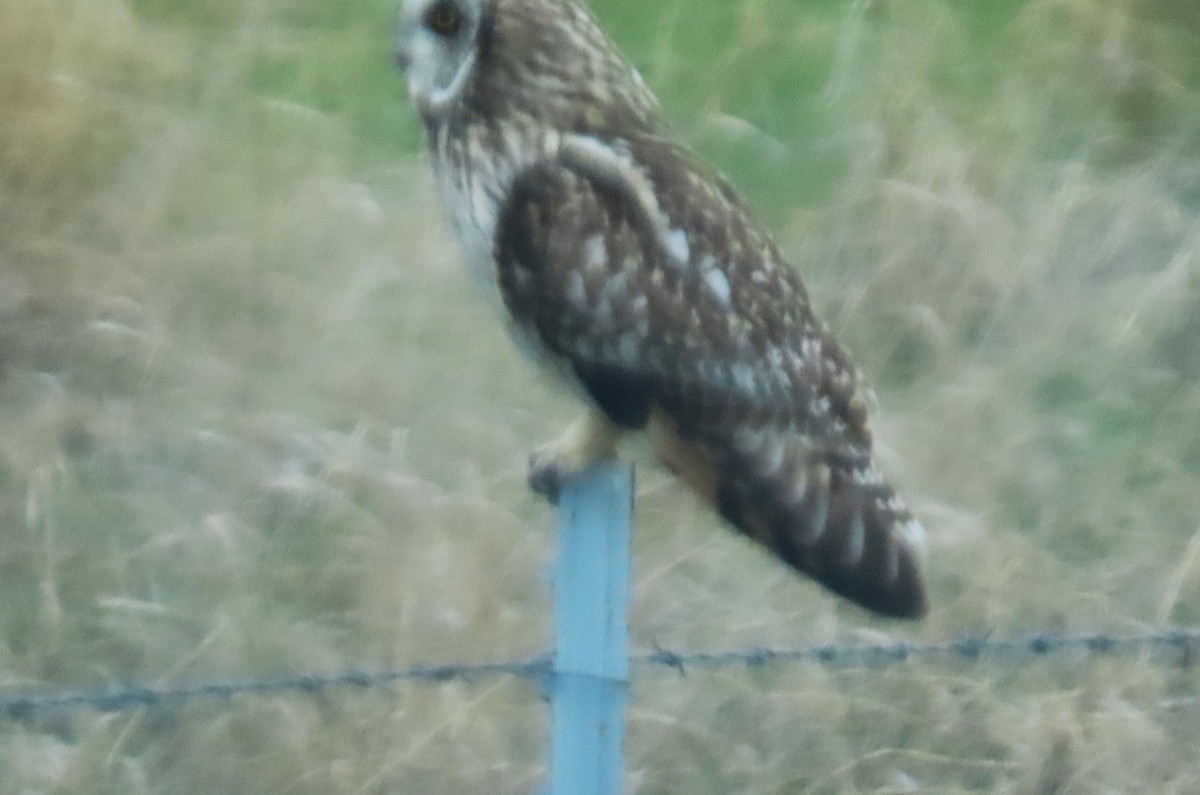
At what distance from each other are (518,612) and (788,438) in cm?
73

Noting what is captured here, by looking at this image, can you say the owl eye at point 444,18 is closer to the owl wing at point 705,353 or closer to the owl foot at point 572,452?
the owl wing at point 705,353

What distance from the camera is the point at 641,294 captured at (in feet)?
6.26

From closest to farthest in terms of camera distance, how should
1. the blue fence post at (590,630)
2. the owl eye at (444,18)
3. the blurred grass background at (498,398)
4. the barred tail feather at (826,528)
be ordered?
the blue fence post at (590,630)
the barred tail feather at (826,528)
the owl eye at (444,18)
the blurred grass background at (498,398)

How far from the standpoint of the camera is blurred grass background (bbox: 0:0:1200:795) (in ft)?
8.29

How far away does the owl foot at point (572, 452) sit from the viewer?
6.29ft

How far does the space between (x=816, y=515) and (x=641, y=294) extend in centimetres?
25

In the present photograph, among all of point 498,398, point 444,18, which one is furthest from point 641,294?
point 498,398

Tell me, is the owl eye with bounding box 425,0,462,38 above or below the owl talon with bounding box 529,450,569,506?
above

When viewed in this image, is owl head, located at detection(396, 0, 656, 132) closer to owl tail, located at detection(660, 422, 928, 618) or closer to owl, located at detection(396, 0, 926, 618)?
owl, located at detection(396, 0, 926, 618)

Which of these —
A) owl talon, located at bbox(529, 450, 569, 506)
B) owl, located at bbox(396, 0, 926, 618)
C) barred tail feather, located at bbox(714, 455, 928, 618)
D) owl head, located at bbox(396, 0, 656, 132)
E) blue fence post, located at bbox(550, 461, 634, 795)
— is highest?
owl head, located at bbox(396, 0, 656, 132)

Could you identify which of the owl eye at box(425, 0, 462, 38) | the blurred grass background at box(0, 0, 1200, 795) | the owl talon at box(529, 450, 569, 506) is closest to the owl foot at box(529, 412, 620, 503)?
the owl talon at box(529, 450, 569, 506)

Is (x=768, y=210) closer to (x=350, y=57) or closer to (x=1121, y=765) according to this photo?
(x=350, y=57)

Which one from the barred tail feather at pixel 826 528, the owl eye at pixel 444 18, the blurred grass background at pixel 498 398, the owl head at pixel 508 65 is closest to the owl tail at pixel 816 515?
the barred tail feather at pixel 826 528

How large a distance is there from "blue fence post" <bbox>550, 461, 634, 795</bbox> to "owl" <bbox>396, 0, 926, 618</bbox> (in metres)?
0.35
